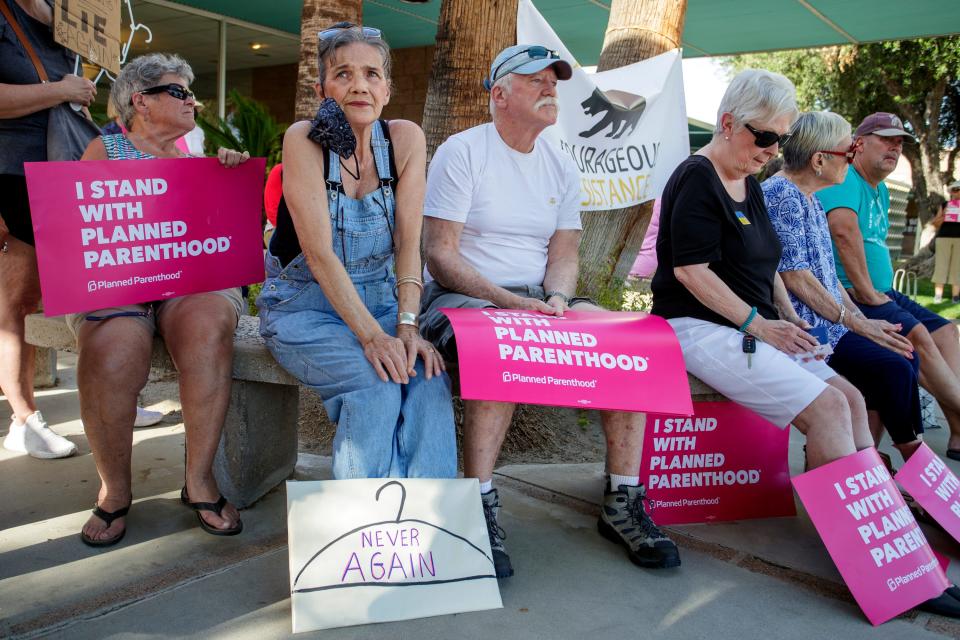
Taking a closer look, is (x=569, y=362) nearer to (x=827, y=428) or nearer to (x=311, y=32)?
(x=827, y=428)

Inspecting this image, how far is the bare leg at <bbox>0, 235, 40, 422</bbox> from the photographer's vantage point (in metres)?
3.45

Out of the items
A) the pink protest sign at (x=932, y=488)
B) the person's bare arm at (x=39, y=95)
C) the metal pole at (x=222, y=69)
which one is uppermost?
the metal pole at (x=222, y=69)

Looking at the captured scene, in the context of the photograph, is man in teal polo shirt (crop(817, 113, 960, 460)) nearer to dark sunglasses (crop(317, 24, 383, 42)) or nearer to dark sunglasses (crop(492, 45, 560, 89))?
dark sunglasses (crop(492, 45, 560, 89))

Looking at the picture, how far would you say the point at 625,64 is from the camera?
5.21 m

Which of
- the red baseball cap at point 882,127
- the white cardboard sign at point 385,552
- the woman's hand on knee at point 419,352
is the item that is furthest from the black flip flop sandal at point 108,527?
the red baseball cap at point 882,127

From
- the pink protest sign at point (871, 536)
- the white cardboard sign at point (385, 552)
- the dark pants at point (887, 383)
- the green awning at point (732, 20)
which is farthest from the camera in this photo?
the green awning at point (732, 20)

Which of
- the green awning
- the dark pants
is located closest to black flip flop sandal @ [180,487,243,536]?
the dark pants

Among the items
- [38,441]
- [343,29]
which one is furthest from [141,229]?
[38,441]

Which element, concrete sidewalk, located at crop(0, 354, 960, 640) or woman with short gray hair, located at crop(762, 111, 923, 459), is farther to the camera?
woman with short gray hair, located at crop(762, 111, 923, 459)

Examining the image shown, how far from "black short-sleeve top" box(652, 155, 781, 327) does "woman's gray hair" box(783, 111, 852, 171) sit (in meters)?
0.60

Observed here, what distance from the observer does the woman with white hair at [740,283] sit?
3012 mm

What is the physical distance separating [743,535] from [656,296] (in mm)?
1026

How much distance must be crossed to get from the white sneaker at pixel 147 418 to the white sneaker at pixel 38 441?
0.57 metres

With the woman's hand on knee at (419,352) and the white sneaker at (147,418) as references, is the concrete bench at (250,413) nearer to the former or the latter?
the woman's hand on knee at (419,352)
